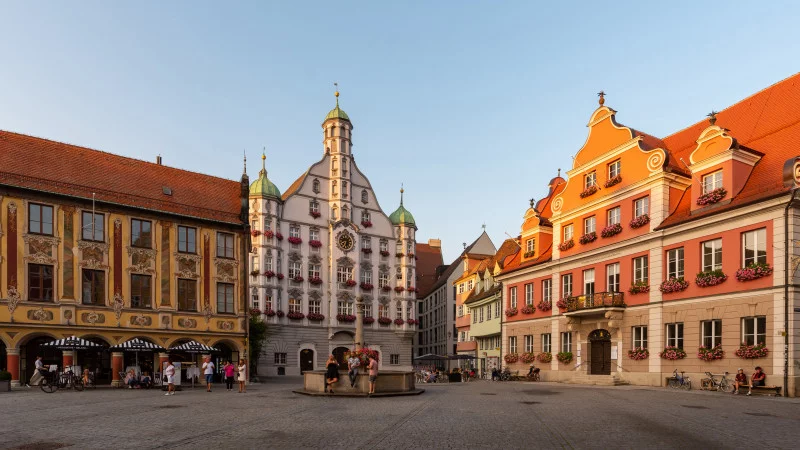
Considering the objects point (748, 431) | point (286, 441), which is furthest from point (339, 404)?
point (748, 431)

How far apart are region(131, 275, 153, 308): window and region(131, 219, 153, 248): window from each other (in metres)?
1.97

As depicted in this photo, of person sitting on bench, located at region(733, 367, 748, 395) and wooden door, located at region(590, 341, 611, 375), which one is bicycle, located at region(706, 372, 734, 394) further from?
wooden door, located at region(590, 341, 611, 375)

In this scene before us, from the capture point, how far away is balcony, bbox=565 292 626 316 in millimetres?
37062

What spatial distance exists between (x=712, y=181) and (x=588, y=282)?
10.8 meters

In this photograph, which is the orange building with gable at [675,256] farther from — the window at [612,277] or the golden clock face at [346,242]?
the golden clock face at [346,242]

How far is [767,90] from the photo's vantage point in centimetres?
3534

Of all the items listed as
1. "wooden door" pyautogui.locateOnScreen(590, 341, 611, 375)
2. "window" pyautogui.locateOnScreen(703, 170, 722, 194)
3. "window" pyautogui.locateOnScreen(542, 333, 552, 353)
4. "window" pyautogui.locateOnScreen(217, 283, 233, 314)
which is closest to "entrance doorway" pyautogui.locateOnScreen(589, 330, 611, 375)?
"wooden door" pyautogui.locateOnScreen(590, 341, 611, 375)

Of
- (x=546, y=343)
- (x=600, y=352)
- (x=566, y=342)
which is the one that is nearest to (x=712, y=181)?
(x=600, y=352)

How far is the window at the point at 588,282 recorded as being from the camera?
133 ft

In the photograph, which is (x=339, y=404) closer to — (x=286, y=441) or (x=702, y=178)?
(x=286, y=441)

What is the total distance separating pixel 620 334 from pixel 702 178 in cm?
978

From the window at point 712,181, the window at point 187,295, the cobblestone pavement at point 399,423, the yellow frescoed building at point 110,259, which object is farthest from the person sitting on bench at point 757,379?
the window at point 187,295

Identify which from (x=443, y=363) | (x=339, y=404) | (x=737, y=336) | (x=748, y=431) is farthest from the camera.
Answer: (x=443, y=363)

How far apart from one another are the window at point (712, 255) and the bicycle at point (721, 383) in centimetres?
493
